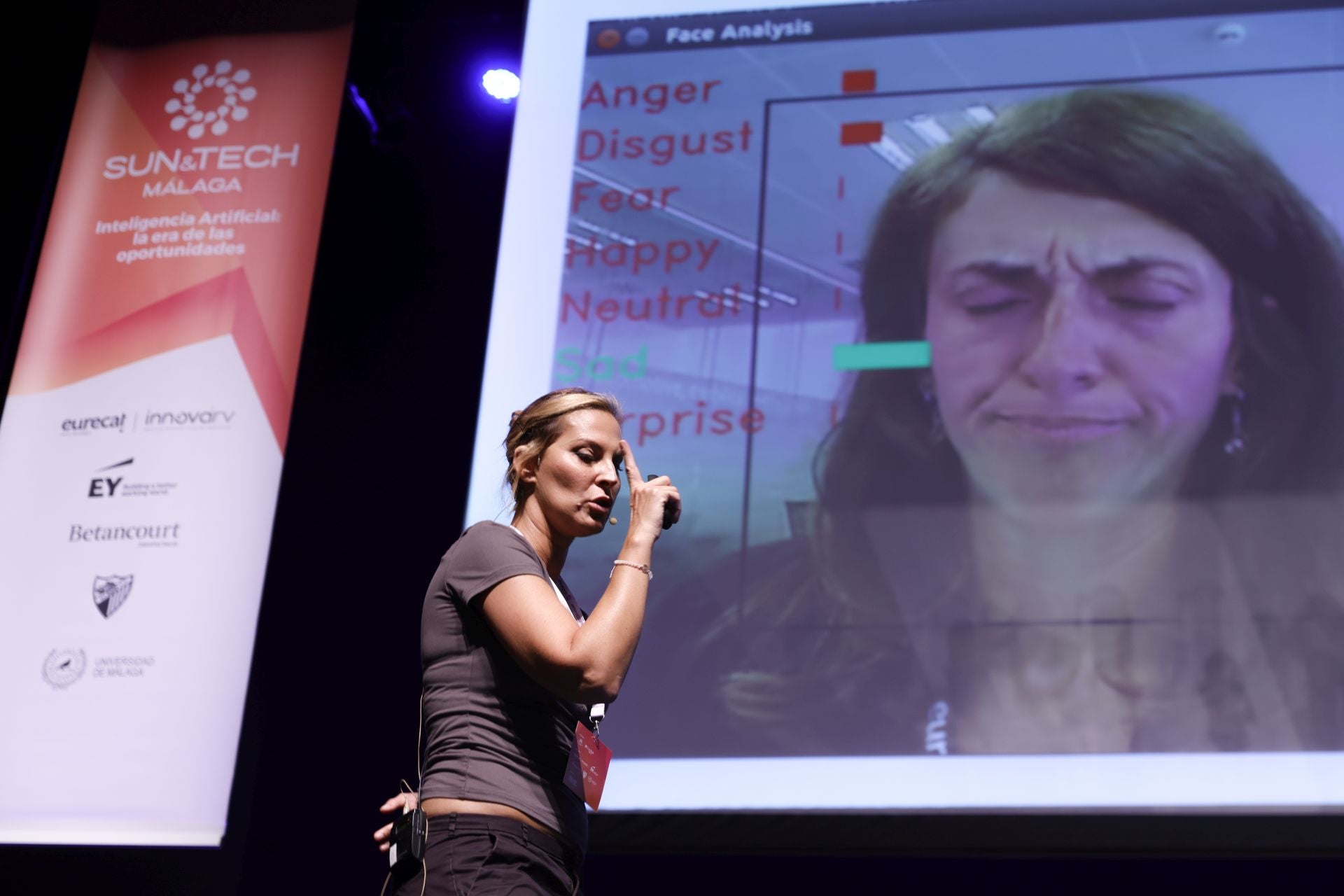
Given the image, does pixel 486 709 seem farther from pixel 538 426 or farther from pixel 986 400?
pixel 986 400

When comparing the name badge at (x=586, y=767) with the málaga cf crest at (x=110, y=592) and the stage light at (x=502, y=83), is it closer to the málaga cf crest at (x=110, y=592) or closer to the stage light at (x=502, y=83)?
the málaga cf crest at (x=110, y=592)

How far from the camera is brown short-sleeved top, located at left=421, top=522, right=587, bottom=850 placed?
4.56 feet

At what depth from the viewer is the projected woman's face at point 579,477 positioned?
1531mm

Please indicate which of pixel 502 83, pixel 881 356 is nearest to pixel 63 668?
pixel 502 83

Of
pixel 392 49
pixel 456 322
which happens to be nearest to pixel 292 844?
pixel 456 322

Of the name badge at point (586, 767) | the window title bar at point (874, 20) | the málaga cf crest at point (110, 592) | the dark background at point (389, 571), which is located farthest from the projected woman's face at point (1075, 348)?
the málaga cf crest at point (110, 592)

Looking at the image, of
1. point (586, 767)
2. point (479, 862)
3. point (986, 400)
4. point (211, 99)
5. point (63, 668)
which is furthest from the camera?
point (211, 99)

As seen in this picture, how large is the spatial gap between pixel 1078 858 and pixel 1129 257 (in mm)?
1175

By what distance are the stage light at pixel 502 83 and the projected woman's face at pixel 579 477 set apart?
238cm

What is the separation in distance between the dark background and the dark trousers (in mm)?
1288

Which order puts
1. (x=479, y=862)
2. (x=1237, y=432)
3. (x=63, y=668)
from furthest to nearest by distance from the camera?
(x=63, y=668) → (x=1237, y=432) → (x=479, y=862)

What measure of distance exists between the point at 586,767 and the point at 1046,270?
173 centimetres

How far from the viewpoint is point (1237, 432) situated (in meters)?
2.68

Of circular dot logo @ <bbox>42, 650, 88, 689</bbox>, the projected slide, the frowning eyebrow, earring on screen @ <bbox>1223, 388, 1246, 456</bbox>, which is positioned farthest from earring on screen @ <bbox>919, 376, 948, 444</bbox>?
circular dot logo @ <bbox>42, 650, 88, 689</bbox>
